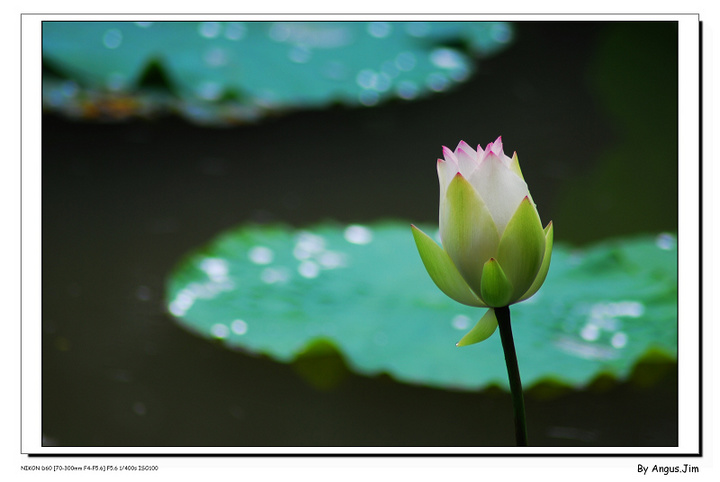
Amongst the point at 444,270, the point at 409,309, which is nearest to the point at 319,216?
the point at 409,309

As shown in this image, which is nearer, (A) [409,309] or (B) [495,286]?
(B) [495,286]

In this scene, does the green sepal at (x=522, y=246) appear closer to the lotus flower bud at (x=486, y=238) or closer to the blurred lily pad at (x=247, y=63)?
the lotus flower bud at (x=486, y=238)

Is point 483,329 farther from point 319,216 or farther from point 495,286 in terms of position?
point 319,216

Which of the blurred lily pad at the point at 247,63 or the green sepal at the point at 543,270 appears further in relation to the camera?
the blurred lily pad at the point at 247,63

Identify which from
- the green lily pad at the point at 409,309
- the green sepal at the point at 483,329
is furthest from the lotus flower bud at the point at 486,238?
the green lily pad at the point at 409,309

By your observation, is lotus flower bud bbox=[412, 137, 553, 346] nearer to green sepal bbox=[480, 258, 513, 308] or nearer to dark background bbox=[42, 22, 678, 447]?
green sepal bbox=[480, 258, 513, 308]
